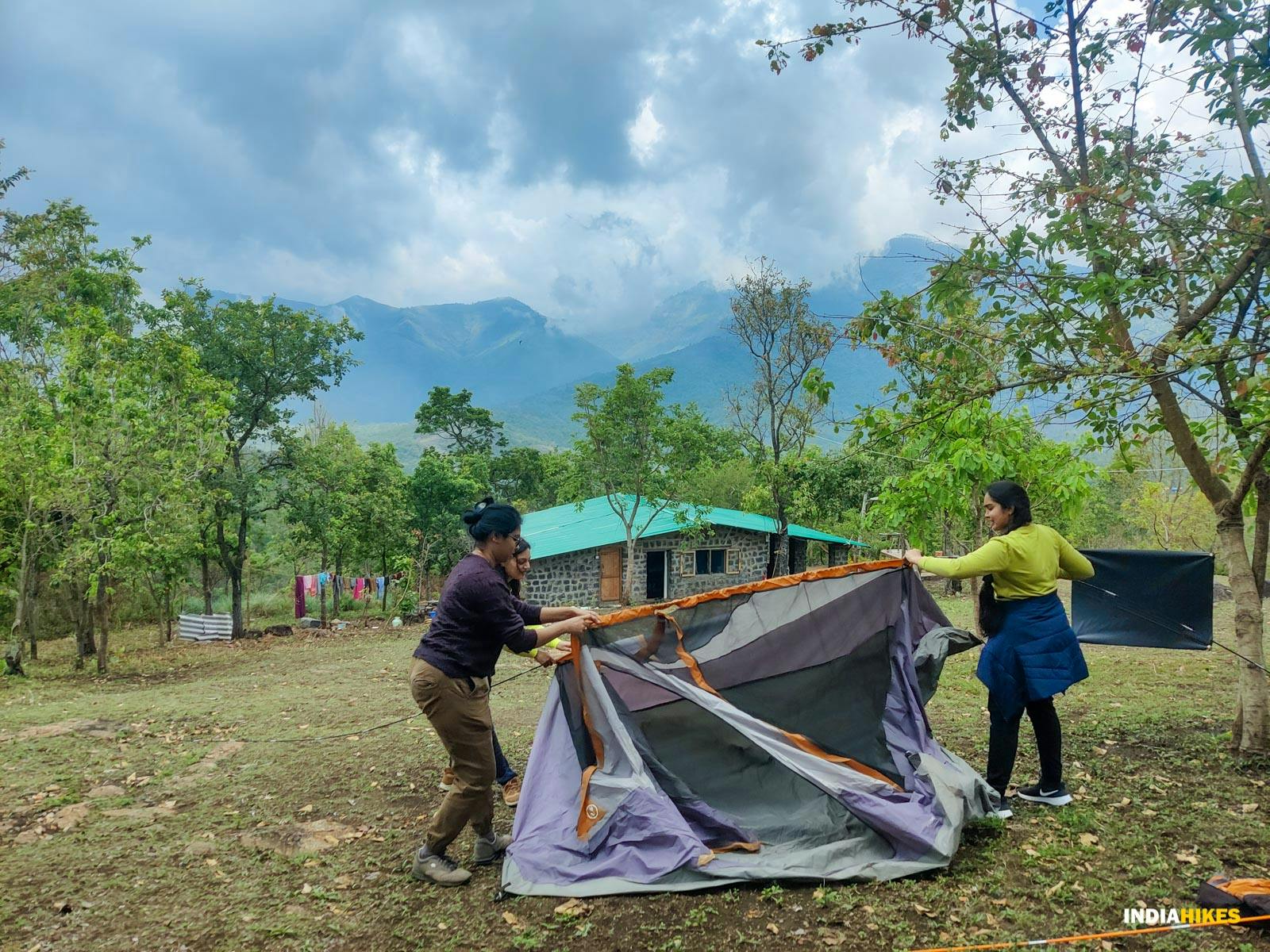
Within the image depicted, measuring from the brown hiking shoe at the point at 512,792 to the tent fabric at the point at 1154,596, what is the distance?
5435 mm

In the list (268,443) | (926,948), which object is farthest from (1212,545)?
(268,443)

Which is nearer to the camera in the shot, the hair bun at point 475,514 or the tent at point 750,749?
the tent at point 750,749

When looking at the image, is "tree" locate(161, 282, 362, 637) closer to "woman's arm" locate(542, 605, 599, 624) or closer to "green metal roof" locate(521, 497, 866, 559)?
"green metal roof" locate(521, 497, 866, 559)

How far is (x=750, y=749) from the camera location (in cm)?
426

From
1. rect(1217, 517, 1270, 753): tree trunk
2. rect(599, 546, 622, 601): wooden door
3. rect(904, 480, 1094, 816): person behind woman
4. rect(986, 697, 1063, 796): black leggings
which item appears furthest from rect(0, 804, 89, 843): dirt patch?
rect(599, 546, 622, 601): wooden door

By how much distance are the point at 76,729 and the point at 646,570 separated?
20937 millimetres

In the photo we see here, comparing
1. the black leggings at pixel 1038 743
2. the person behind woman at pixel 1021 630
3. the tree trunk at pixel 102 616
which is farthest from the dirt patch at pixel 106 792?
the tree trunk at pixel 102 616

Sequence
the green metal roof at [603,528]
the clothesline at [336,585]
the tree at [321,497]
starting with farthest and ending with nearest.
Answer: the clothesline at [336,585] → the green metal roof at [603,528] → the tree at [321,497]

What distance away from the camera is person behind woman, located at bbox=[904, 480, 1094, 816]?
168 inches

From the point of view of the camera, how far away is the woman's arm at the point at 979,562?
167 inches

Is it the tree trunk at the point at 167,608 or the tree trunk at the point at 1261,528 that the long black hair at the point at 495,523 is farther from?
the tree trunk at the point at 167,608

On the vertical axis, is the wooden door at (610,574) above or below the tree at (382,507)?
below

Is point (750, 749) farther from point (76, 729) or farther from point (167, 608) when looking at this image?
point (167, 608)

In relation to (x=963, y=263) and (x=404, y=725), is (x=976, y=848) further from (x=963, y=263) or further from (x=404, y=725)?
(x=404, y=725)
